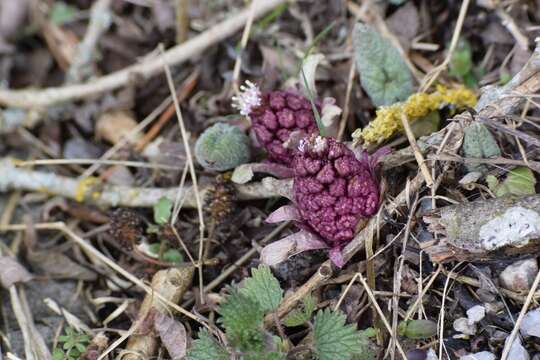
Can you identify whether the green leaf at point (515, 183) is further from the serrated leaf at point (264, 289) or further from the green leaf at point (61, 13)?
the green leaf at point (61, 13)

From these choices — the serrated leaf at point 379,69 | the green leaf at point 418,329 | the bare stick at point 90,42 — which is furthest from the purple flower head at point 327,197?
the bare stick at point 90,42

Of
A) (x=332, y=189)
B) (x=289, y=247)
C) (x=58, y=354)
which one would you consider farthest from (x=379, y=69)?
(x=58, y=354)

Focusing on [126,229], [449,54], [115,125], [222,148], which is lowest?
[126,229]

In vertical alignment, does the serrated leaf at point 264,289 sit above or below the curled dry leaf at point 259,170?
below

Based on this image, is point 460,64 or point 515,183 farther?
point 460,64

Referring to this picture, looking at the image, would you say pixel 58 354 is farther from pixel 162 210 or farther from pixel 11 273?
pixel 162 210

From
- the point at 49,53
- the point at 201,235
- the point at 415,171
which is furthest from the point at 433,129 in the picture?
the point at 49,53

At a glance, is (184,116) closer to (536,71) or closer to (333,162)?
(333,162)
